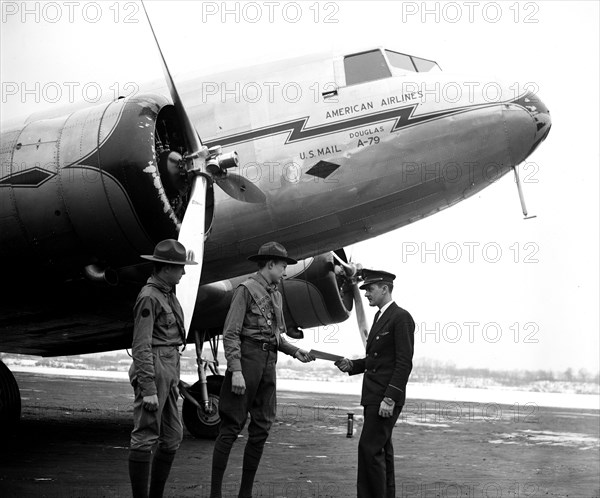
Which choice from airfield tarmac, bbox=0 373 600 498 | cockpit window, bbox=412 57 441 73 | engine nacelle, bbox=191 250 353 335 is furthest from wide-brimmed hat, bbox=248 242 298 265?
engine nacelle, bbox=191 250 353 335

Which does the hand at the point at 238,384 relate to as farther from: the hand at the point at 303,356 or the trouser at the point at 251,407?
the hand at the point at 303,356

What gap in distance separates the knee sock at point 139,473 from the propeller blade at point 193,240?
177 centimetres

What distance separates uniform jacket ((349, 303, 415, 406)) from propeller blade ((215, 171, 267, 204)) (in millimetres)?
2215

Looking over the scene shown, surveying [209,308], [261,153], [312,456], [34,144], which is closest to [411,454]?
[312,456]

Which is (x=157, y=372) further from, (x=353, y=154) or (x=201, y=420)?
(x=201, y=420)

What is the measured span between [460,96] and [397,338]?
3381mm

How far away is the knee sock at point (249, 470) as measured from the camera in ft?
18.5

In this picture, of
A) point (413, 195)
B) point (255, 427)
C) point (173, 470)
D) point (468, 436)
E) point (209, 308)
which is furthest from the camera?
point (468, 436)

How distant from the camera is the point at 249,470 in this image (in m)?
5.66

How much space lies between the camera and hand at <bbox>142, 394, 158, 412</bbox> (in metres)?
5.11

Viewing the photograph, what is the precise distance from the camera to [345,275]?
12750 millimetres

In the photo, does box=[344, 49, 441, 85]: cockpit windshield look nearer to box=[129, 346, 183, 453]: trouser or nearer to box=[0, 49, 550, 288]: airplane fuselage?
box=[0, 49, 550, 288]: airplane fuselage

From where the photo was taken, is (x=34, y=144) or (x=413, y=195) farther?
(x=413, y=195)

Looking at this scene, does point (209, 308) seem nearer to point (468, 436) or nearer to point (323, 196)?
point (323, 196)
